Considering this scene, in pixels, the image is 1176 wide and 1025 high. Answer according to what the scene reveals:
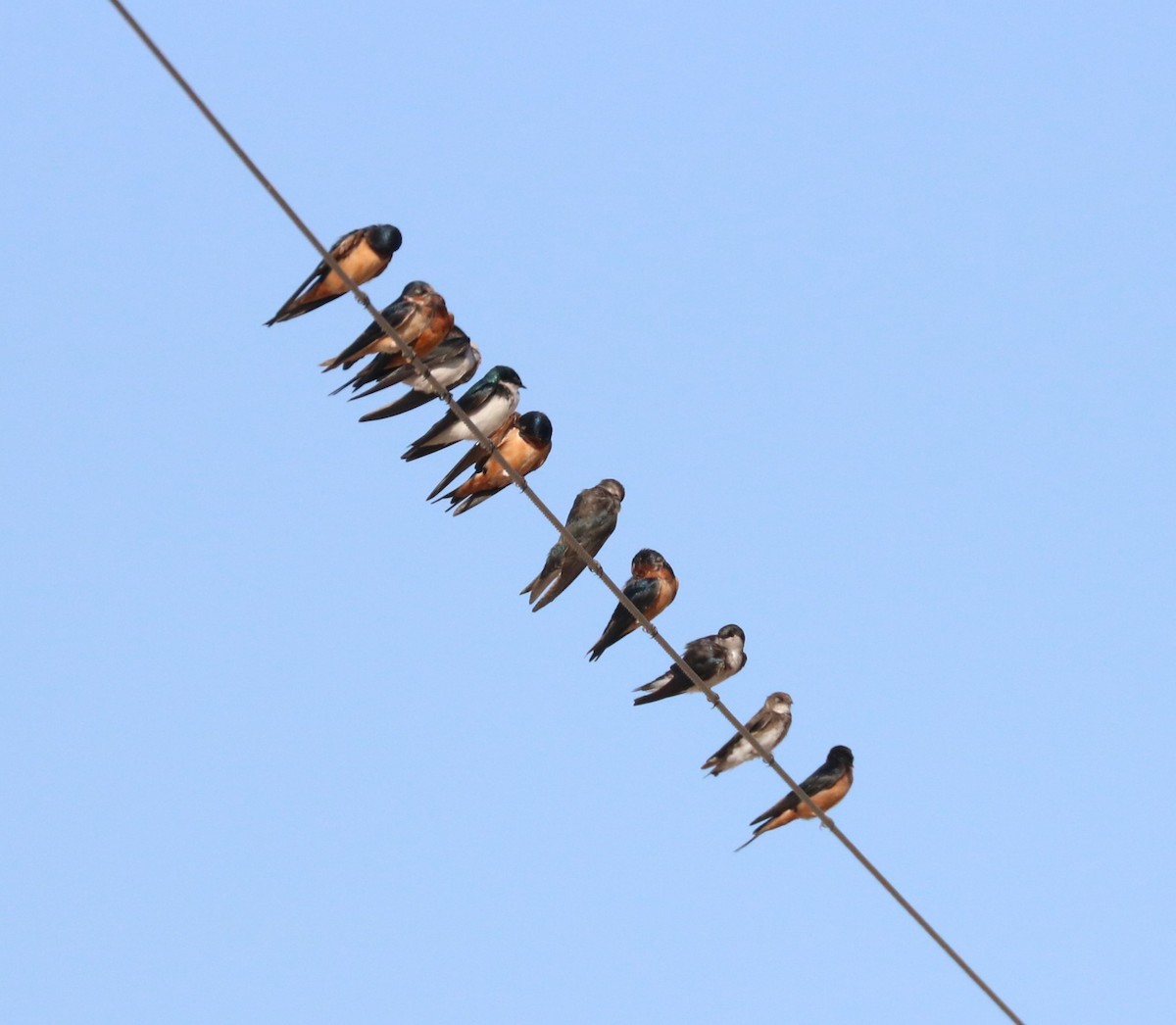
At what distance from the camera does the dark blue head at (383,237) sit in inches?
435

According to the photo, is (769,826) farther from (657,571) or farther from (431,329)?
(431,329)

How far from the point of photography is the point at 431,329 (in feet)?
35.6

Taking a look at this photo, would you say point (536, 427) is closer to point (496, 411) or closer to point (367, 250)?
point (496, 411)

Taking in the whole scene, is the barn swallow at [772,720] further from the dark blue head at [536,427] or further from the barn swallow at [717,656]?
the dark blue head at [536,427]

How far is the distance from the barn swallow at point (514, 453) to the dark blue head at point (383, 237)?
4.05 feet

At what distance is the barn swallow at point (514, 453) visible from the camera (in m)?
10.5

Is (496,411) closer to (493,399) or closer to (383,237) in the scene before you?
(493,399)

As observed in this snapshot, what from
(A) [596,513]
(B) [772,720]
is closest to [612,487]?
(A) [596,513]

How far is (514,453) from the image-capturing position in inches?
426

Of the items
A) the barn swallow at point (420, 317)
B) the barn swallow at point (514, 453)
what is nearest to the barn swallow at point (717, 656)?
the barn swallow at point (514, 453)

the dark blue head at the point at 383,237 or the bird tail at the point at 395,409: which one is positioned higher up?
the dark blue head at the point at 383,237

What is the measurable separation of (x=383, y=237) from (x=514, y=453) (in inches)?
58.5

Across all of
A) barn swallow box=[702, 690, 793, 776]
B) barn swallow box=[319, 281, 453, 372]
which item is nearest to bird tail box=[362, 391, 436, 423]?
barn swallow box=[319, 281, 453, 372]

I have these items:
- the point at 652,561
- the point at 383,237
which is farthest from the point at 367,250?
the point at 652,561
